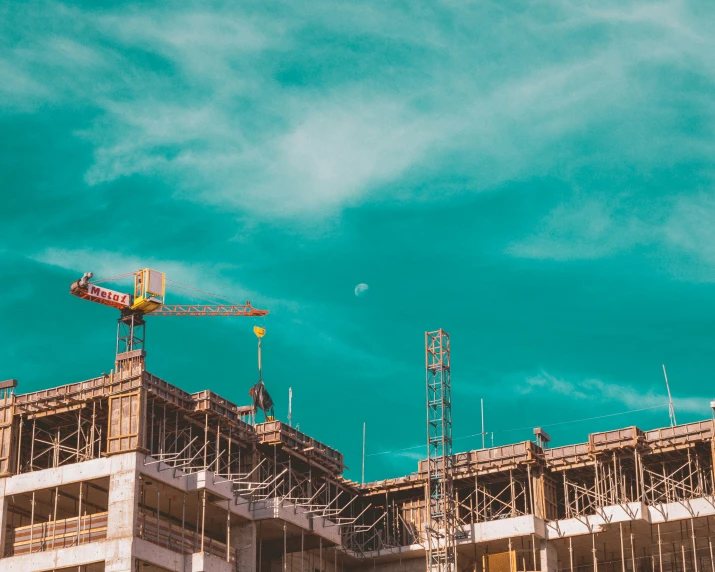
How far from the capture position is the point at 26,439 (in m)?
109

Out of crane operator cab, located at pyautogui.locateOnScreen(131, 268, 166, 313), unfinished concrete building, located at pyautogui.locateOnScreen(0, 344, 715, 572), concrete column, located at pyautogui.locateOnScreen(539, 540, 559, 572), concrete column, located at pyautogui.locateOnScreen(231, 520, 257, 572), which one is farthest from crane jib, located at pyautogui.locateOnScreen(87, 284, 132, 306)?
concrete column, located at pyautogui.locateOnScreen(539, 540, 559, 572)

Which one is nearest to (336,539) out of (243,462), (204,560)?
(243,462)

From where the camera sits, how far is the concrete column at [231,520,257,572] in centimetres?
10744

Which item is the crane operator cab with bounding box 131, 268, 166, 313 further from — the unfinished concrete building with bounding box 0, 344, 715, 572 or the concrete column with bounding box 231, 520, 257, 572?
the concrete column with bounding box 231, 520, 257, 572

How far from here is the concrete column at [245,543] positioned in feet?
352

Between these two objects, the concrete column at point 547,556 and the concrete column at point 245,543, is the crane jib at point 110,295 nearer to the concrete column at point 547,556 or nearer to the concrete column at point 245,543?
the concrete column at point 245,543

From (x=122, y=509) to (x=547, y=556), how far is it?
113 feet

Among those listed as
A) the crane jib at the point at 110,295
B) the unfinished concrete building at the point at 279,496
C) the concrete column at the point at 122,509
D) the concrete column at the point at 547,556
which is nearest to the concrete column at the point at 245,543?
the unfinished concrete building at the point at 279,496

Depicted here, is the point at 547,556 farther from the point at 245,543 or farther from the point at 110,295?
the point at 110,295

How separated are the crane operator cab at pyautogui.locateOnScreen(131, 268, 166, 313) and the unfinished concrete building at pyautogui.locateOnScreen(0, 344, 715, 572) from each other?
16111 mm

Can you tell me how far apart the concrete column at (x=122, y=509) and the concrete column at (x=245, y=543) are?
38.3ft

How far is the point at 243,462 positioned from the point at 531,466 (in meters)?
23.3

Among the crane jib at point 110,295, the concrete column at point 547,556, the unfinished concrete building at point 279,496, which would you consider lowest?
the concrete column at point 547,556

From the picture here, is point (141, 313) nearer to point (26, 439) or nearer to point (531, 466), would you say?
point (26, 439)
